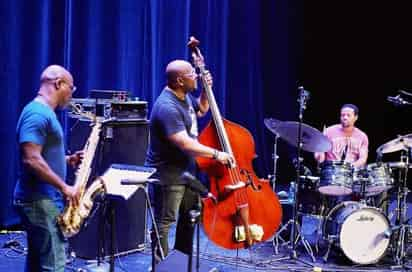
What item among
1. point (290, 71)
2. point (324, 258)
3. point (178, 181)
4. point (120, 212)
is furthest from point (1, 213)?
point (290, 71)

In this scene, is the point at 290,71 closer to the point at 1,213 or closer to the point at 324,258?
the point at 324,258

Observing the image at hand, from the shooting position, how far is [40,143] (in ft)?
13.0

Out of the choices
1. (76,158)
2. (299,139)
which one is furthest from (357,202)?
(76,158)

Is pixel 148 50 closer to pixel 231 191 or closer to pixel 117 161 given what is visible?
pixel 117 161

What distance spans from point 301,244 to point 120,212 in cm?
203

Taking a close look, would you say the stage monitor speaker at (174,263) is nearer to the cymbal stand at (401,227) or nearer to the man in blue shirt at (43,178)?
the man in blue shirt at (43,178)

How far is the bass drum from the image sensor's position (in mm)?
6277

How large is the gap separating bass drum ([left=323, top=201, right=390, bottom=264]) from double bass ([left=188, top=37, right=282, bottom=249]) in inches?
46.3

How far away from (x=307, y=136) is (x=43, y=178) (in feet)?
9.90

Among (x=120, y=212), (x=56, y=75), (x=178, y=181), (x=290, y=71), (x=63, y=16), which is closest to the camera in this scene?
(x=56, y=75)

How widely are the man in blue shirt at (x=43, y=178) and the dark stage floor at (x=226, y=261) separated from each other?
1669 millimetres

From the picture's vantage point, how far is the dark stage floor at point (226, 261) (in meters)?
5.97

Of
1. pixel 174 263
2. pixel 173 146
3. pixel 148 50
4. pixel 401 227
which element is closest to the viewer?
pixel 174 263

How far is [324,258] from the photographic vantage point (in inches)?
254
